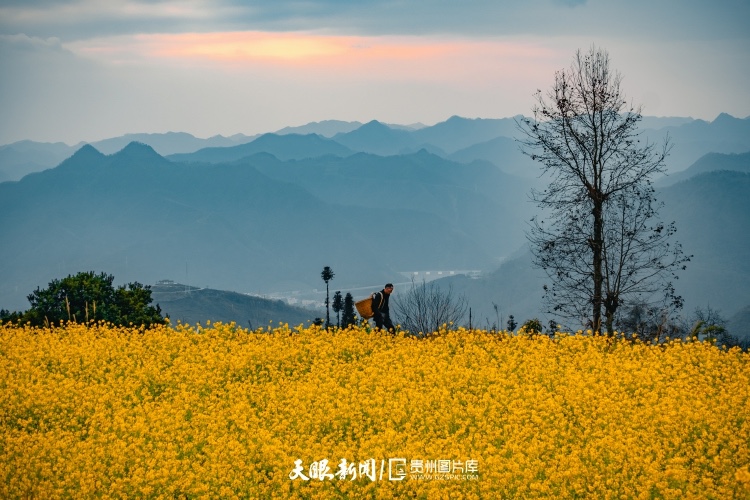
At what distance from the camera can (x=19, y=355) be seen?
20219 millimetres

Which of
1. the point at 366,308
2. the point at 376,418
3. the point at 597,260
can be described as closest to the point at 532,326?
the point at 597,260

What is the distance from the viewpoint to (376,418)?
48.7 ft

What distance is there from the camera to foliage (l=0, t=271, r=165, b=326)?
29094 mm

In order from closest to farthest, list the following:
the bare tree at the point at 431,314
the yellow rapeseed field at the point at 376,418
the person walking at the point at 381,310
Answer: the yellow rapeseed field at the point at 376,418
the person walking at the point at 381,310
the bare tree at the point at 431,314

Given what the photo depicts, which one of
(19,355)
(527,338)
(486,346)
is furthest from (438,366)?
(19,355)

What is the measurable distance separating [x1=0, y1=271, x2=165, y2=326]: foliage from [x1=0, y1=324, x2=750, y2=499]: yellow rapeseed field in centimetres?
763

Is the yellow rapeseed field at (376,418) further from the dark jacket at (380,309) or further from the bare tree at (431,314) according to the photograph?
the bare tree at (431,314)

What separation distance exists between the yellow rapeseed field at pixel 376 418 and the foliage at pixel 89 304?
763 centimetres

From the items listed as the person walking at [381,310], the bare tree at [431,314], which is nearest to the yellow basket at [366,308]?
the person walking at [381,310]

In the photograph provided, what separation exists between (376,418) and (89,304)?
1870 cm

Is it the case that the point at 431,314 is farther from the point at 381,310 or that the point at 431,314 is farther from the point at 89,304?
the point at 89,304

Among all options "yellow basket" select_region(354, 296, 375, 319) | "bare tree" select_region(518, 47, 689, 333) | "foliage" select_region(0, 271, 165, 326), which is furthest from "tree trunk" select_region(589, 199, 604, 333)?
"foliage" select_region(0, 271, 165, 326)

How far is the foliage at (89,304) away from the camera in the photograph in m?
29.1

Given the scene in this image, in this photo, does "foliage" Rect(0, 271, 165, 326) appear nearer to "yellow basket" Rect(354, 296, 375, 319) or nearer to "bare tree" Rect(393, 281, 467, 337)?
"bare tree" Rect(393, 281, 467, 337)
